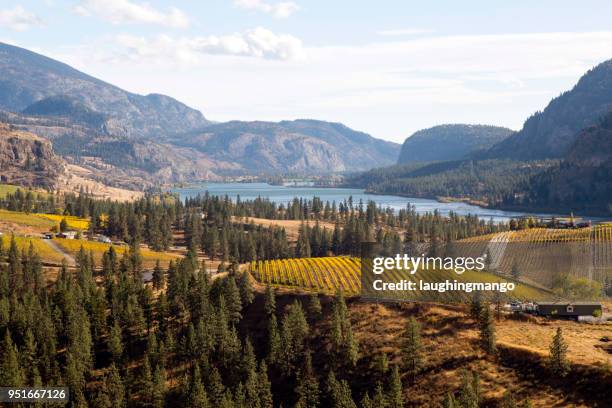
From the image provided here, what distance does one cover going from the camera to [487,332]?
79500 millimetres

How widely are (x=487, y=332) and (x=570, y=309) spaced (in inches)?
759

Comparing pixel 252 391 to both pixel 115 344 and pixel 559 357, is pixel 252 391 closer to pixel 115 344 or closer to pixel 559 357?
pixel 115 344

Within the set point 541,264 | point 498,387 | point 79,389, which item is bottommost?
point 79,389

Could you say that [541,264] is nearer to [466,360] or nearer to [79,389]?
[466,360]

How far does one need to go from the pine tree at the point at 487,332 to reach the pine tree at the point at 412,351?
8.24 metres

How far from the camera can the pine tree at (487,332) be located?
79000 millimetres

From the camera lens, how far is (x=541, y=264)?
10662 centimetres

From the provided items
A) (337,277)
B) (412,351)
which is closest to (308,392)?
(412,351)

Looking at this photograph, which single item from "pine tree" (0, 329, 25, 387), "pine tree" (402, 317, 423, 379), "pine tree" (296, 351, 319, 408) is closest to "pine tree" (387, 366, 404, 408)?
"pine tree" (402, 317, 423, 379)

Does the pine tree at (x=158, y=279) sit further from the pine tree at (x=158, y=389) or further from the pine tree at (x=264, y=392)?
the pine tree at (x=264, y=392)

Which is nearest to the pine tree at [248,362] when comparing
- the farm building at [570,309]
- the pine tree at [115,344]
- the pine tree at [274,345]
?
the pine tree at [274,345]

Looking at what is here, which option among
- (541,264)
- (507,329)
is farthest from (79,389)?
(541,264)

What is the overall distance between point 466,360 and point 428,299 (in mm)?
19577

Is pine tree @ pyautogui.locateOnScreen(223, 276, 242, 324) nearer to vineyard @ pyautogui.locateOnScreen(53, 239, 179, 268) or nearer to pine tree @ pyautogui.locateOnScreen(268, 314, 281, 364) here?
pine tree @ pyautogui.locateOnScreen(268, 314, 281, 364)
